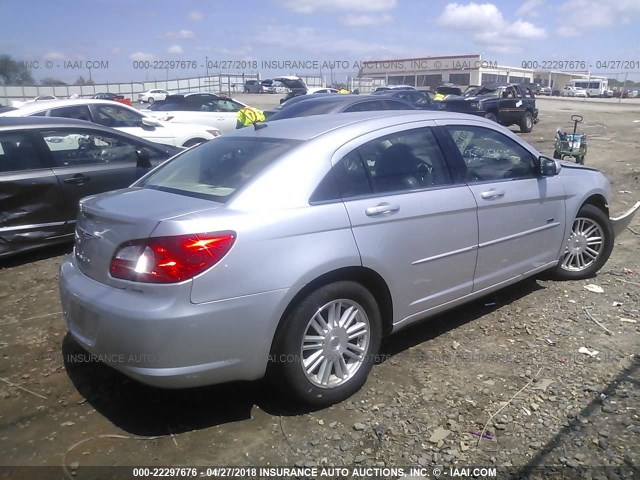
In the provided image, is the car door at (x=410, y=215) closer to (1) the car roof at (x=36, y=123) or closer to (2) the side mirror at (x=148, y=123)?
(1) the car roof at (x=36, y=123)

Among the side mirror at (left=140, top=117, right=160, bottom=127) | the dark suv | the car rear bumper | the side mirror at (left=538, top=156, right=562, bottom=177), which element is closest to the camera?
the car rear bumper

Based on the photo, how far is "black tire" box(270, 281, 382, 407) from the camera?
109 inches

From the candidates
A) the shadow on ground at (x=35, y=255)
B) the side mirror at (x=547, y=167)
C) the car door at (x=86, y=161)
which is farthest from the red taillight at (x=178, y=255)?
the shadow on ground at (x=35, y=255)

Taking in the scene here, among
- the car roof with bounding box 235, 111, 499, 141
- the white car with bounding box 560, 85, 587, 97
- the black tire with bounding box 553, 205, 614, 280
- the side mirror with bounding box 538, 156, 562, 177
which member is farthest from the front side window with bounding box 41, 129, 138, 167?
the white car with bounding box 560, 85, 587, 97

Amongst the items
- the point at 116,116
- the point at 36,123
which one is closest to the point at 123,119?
the point at 116,116

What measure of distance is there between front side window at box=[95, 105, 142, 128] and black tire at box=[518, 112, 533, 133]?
44.7ft

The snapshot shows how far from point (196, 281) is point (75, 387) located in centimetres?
140

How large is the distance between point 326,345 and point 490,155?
2.12m

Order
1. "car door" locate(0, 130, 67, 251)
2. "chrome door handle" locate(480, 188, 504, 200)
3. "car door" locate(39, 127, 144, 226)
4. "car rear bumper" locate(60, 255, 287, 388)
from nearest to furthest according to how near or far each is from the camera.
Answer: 1. "car rear bumper" locate(60, 255, 287, 388)
2. "chrome door handle" locate(480, 188, 504, 200)
3. "car door" locate(0, 130, 67, 251)
4. "car door" locate(39, 127, 144, 226)

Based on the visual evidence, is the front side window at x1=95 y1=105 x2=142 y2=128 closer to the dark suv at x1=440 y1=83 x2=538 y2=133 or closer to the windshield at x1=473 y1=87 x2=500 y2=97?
the dark suv at x1=440 y1=83 x2=538 y2=133

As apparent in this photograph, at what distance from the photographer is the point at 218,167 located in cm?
333

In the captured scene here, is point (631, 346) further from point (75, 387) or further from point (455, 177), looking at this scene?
point (75, 387)

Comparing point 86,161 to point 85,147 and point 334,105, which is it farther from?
point 334,105

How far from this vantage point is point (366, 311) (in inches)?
123
